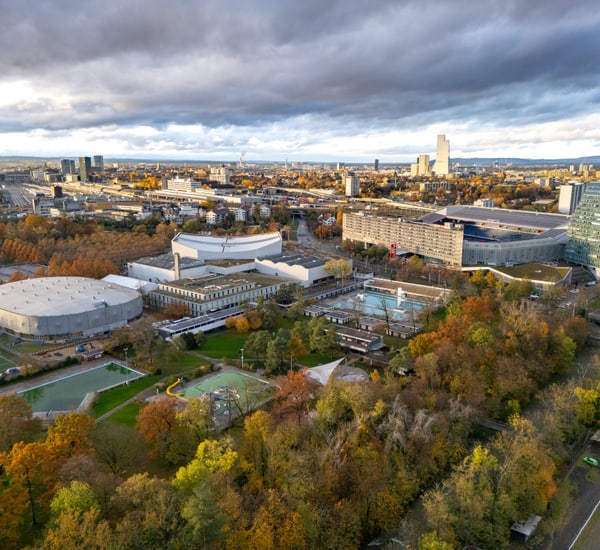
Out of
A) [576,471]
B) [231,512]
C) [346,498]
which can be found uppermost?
[231,512]

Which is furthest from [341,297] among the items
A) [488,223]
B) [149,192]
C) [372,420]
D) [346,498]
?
[149,192]

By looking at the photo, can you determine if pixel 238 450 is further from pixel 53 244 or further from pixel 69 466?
pixel 53 244

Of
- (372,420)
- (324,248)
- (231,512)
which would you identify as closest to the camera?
(231,512)

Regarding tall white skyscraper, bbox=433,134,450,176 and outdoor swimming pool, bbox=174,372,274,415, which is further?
tall white skyscraper, bbox=433,134,450,176

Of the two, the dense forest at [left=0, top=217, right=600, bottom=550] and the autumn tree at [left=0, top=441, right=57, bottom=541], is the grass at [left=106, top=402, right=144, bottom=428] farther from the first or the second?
the autumn tree at [left=0, top=441, right=57, bottom=541]

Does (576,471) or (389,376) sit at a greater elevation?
(389,376)

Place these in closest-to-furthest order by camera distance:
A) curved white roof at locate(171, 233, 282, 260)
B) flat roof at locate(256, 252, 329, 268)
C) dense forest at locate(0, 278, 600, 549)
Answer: dense forest at locate(0, 278, 600, 549) → flat roof at locate(256, 252, 329, 268) → curved white roof at locate(171, 233, 282, 260)

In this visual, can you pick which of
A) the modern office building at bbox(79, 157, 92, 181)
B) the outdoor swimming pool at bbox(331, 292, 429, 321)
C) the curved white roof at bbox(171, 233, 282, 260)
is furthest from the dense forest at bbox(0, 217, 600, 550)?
the modern office building at bbox(79, 157, 92, 181)

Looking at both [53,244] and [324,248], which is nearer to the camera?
[53,244]
